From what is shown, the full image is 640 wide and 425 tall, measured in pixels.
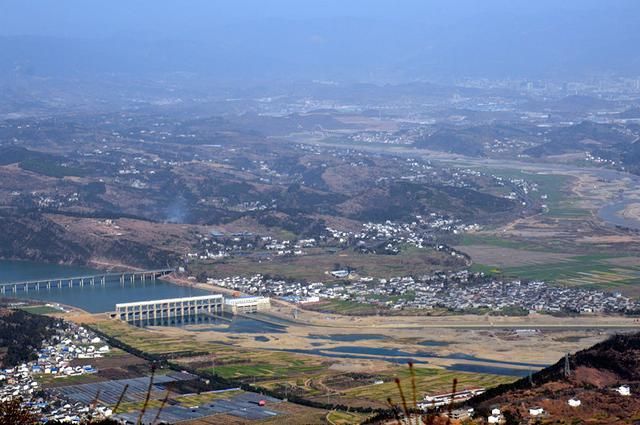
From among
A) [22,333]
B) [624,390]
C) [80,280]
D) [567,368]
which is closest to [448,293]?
[80,280]

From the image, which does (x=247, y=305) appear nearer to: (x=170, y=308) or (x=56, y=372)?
(x=170, y=308)

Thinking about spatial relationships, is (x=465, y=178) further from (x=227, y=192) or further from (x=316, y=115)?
(x=316, y=115)

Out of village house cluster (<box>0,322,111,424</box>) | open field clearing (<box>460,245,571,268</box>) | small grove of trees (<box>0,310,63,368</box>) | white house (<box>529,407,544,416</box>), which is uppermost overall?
open field clearing (<box>460,245,571,268</box>)

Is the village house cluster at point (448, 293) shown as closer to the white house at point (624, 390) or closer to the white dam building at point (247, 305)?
the white dam building at point (247, 305)

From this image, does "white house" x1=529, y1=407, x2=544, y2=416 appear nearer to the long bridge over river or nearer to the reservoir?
the reservoir

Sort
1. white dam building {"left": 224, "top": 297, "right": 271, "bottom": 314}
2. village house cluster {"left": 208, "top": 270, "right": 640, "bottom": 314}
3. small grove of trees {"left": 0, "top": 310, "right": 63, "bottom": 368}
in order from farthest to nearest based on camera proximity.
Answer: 1. white dam building {"left": 224, "top": 297, "right": 271, "bottom": 314}
2. village house cluster {"left": 208, "top": 270, "right": 640, "bottom": 314}
3. small grove of trees {"left": 0, "top": 310, "right": 63, "bottom": 368}

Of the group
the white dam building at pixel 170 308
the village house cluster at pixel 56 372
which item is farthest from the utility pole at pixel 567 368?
the white dam building at pixel 170 308

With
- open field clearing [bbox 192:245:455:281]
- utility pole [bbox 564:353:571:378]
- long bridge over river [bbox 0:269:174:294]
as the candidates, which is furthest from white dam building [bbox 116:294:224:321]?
utility pole [bbox 564:353:571:378]
